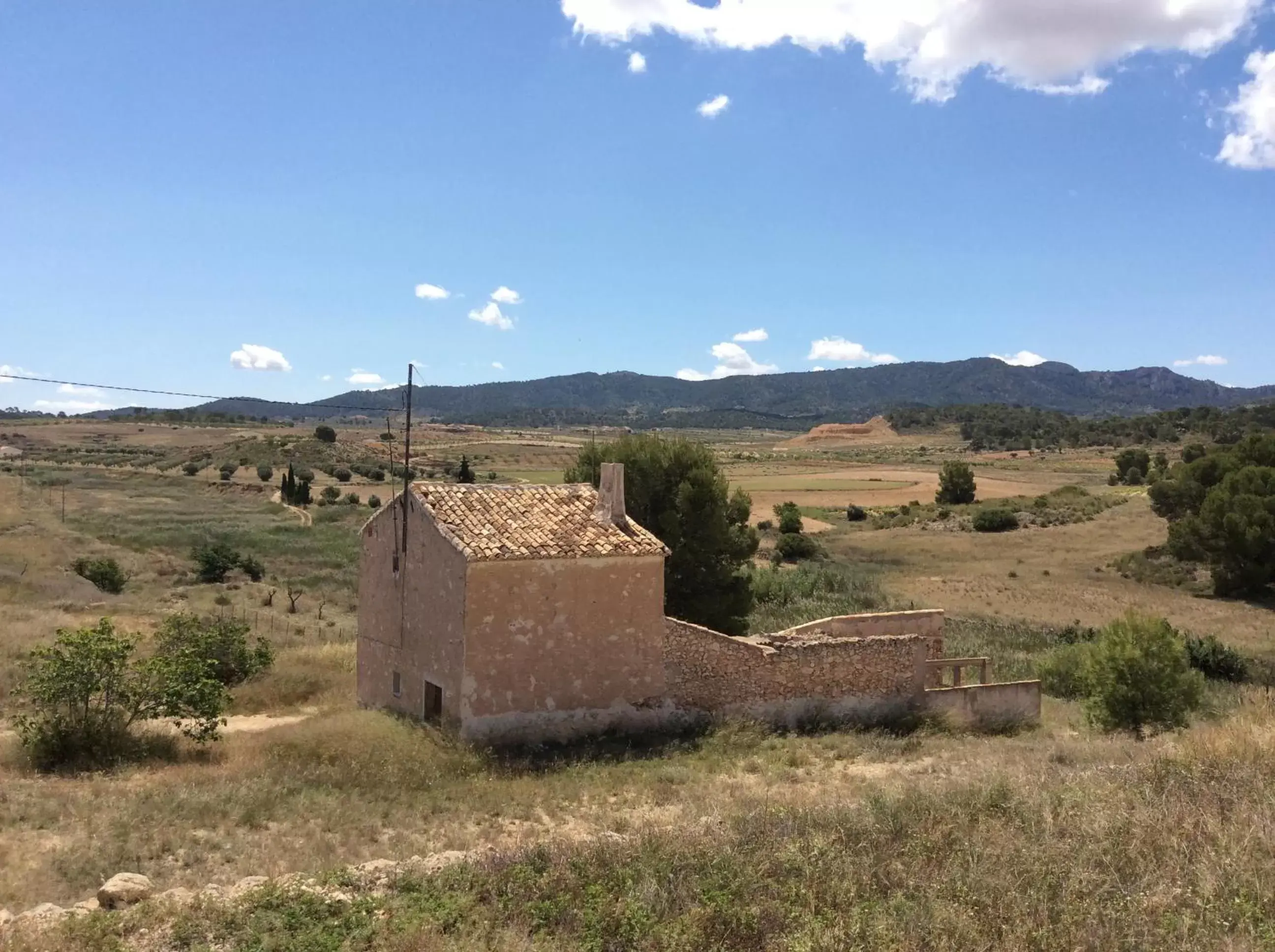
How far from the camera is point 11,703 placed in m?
17.2

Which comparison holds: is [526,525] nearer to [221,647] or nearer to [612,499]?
[612,499]

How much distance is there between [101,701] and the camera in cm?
1441

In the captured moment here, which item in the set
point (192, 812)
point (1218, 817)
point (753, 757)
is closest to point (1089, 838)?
point (1218, 817)

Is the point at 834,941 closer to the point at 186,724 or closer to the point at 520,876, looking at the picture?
the point at 520,876

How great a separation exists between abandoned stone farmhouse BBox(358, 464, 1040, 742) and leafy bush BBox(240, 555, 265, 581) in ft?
72.1

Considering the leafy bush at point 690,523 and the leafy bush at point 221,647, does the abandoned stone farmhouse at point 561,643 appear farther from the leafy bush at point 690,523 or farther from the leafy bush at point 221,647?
the leafy bush at point 690,523

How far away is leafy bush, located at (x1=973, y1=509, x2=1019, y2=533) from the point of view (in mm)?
60750

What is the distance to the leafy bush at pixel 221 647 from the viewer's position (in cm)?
2000

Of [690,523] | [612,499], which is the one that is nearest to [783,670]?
[612,499]

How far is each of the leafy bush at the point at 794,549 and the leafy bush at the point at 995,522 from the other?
580 inches

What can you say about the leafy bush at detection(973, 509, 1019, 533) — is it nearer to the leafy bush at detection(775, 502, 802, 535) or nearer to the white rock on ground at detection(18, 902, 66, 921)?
the leafy bush at detection(775, 502, 802, 535)

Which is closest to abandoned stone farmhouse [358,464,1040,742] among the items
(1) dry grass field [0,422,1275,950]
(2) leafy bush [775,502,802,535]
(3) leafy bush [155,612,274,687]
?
(1) dry grass field [0,422,1275,950]

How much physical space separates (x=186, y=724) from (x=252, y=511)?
47.5 meters

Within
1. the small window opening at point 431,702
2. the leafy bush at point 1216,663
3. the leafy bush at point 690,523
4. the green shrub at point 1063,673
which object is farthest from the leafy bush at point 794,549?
the small window opening at point 431,702
